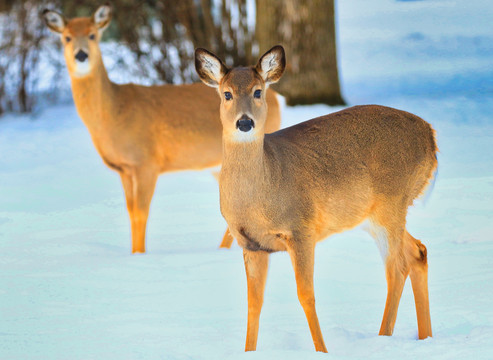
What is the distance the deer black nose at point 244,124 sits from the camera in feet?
Result: 13.2

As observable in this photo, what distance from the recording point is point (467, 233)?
668cm

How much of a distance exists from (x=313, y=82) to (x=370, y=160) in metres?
6.51

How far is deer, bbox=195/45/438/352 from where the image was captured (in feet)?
13.5

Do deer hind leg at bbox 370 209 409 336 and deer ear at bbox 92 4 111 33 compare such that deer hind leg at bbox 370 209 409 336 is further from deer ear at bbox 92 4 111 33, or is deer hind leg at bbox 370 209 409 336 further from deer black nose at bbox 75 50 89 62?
deer ear at bbox 92 4 111 33

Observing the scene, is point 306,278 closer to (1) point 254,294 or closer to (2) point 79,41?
(1) point 254,294

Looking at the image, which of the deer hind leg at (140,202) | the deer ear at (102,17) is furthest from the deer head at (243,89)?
the deer ear at (102,17)

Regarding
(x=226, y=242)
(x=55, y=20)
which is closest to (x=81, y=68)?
(x=55, y=20)

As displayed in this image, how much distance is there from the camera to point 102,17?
24.0 ft

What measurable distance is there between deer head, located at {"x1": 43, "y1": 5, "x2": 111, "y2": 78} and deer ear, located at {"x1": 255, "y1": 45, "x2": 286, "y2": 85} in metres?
2.98

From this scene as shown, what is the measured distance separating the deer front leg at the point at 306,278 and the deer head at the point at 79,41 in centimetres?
345

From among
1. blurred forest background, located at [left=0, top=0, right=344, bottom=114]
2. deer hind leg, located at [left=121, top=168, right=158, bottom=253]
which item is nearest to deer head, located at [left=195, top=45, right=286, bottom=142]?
deer hind leg, located at [left=121, top=168, right=158, bottom=253]

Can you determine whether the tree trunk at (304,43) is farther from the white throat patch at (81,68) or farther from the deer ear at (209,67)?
the deer ear at (209,67)

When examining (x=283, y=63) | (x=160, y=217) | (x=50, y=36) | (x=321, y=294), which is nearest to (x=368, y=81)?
(x=50, y=36)

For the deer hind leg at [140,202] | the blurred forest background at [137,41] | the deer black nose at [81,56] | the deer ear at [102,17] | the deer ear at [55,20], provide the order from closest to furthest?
the deer hind leg at [140,202] → the deer black nose at [81,56] → the deer ear at [55,20] → the deer ear at [102,17] → the blurred forest background at [137,41]
